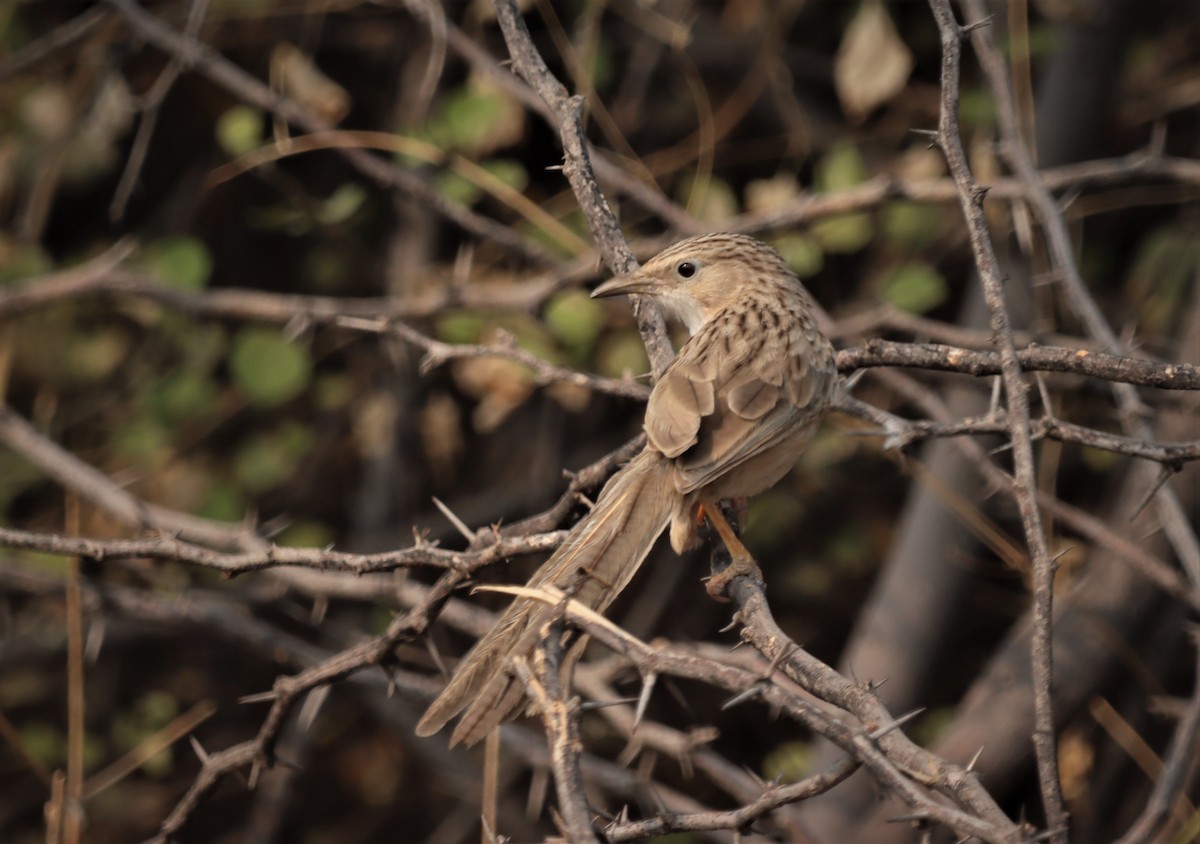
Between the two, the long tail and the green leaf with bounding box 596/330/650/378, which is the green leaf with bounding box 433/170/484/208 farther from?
the long tail

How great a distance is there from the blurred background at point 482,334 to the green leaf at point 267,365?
0.01 meters

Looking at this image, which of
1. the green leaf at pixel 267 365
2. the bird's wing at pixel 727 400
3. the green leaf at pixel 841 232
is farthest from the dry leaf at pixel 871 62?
the green leaf at pixel 267 365

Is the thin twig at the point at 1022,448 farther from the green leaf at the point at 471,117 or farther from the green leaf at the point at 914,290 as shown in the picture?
the green leaf at the point at 471,117

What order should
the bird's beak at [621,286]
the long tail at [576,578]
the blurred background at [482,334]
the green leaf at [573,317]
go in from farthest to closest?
the blurred background at [482,334], the green leaf at [573,317], the bird's beak at [621,286], the long tail at [576,578]

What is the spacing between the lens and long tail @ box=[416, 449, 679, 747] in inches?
96.2

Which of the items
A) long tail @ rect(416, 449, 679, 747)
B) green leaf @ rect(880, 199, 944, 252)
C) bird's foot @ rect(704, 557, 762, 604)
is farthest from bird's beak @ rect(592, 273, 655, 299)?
green leaf @ rect(880, 199, 944, 252)

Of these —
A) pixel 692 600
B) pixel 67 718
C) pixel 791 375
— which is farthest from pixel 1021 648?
pixel 67 718

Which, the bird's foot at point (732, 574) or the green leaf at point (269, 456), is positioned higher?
the green leaf at point (269, 456)

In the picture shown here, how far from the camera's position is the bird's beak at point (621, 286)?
337 cm

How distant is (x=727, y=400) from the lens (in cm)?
313

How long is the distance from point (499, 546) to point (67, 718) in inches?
173

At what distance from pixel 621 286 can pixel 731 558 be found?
31.5 inches

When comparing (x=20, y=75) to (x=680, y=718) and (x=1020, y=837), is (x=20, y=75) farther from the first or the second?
(x=1020, y=837)

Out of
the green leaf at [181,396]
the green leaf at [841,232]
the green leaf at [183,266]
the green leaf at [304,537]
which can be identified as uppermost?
the green leaf at [841,232]
